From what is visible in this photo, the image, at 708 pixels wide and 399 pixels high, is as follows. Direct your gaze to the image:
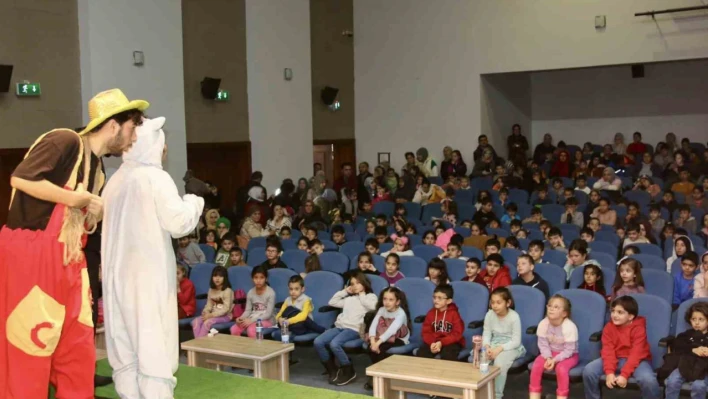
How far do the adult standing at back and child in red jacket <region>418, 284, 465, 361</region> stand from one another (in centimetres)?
802

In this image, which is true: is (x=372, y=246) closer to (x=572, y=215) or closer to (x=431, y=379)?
(x=572, y=215)

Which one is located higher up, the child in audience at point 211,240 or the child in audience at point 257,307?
the child in audience at point 211,240

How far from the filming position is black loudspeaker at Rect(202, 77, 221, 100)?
11.1 metres

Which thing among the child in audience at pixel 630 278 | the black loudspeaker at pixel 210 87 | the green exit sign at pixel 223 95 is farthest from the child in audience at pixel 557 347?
the green exit sign at pixel 223 95

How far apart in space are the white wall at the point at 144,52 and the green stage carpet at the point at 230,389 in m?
5.65

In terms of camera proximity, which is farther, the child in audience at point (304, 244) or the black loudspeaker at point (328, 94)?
the black loudspeaker at point (328, 94)

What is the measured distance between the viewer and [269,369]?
5242 mm

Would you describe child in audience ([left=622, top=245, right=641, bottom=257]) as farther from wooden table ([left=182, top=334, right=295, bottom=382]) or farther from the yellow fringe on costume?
the yellow fringe on costume

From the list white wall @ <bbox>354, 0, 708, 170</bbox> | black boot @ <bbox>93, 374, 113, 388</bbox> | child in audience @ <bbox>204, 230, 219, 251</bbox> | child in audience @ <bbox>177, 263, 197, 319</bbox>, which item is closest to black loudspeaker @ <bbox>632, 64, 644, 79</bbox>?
white wall @ <bbox>354, 0, 708, 170</bbox>

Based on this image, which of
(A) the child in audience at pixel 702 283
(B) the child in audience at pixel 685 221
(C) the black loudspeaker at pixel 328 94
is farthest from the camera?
(C) the black loudspeaker at pixel 328 94

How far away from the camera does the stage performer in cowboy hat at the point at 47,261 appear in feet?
9.20

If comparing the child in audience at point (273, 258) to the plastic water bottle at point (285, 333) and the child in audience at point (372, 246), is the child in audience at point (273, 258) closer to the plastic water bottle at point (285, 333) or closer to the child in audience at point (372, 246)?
the child in audience at point (372, 246)

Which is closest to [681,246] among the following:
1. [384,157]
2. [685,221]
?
[685,221]

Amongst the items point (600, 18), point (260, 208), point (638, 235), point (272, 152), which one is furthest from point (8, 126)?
point (600, 18)
